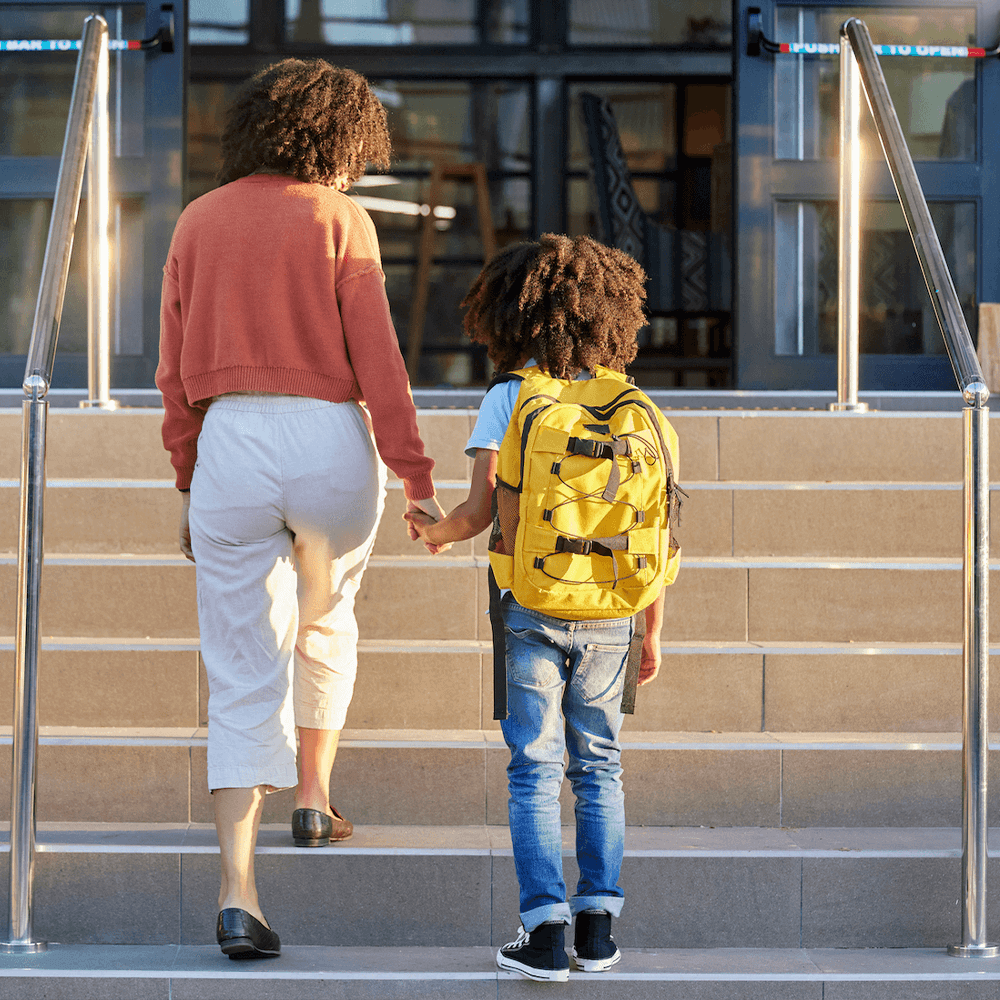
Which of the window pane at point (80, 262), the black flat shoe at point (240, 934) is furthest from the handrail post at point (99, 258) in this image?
the black flat shoe at point (240, 934)

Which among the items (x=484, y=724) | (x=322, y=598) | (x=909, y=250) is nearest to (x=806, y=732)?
(x=484, y=724)

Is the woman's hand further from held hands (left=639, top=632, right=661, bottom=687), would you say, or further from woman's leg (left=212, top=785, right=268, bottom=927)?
held hands (left=639, top=632, right=661, bottom=687)

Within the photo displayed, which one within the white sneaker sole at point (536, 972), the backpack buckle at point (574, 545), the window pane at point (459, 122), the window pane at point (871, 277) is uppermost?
the window pane at point (459, 122)

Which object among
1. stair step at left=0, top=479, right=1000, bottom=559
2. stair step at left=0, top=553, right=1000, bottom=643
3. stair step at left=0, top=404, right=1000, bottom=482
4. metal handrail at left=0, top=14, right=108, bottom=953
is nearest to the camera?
metal handrail at left=0, top=14, right=108, bottom=953

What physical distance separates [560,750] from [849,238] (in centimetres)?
246

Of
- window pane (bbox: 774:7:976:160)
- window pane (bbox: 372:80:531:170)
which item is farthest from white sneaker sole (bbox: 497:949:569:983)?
window pane (bbox: 372:80:531:170)

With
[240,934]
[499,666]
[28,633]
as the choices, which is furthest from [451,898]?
[28,633]

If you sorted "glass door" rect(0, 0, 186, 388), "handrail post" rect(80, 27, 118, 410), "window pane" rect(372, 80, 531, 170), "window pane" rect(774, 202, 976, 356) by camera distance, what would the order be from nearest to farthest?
"handrail post" rect(80, 27, 118, 410), "glass door" rect(0, 0, 186, 388), "window pane" rect(774, 202, 976, 356), "window pane" rect(372, 80, 531, 170)

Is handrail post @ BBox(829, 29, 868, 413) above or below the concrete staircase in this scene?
above

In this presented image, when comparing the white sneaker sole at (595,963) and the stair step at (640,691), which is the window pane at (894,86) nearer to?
the stair step at (640,691)

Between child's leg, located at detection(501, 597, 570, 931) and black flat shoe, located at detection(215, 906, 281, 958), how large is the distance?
52 centimetres

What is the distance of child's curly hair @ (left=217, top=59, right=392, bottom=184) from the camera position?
254 cm

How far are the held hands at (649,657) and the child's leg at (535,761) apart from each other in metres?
0.24

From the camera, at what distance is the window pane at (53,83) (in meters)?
5.46
